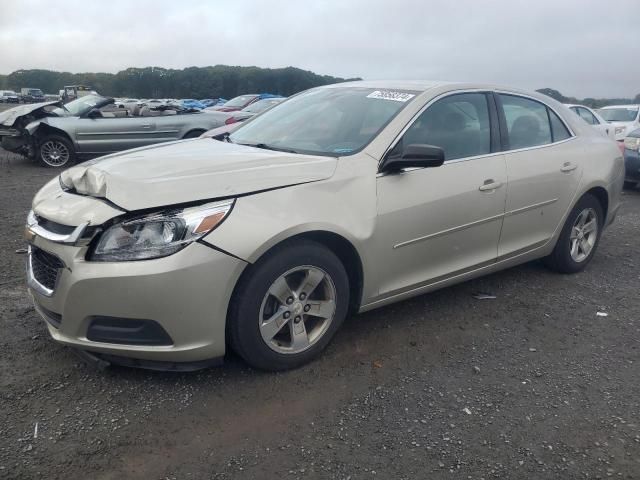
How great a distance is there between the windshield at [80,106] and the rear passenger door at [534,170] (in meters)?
8.94

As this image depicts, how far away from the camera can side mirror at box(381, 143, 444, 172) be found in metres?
3.14

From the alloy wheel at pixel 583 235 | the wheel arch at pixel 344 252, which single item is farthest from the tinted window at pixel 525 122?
the wheel arch at pixel 344 252

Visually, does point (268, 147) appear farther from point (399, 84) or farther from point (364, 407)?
point (364, 407)

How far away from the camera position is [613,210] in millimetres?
4988

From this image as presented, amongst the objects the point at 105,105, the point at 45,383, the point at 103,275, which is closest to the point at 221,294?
the point at 103,275

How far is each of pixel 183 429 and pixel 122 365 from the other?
1.69 ft

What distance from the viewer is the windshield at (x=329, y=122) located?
11.3 feet

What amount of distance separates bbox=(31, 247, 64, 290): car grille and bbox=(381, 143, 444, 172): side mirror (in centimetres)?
185

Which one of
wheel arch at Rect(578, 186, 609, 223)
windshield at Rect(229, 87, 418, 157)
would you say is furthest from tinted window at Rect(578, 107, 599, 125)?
windshield at Rect(229, 87, 418, 157)

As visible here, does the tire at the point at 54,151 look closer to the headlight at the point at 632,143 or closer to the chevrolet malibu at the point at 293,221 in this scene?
the chevrolet malibu at the point at 293,221

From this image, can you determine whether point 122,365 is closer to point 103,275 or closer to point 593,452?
point 103,275

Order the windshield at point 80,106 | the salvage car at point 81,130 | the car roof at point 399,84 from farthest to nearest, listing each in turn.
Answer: the windshield at point 80,106, the salvage car at point 81,130, the car roof at point 399,84

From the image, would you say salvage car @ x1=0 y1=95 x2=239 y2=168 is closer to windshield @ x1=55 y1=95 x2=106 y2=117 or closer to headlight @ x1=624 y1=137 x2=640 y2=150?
windshield @ x1=55 y1=95 x2=106 y2=117

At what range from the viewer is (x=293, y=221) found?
2803 millimetres
